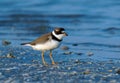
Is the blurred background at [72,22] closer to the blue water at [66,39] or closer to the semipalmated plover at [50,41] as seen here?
the blue water at [66,39]

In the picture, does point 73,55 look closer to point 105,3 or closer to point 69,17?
point 69,17

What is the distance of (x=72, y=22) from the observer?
17234 mm

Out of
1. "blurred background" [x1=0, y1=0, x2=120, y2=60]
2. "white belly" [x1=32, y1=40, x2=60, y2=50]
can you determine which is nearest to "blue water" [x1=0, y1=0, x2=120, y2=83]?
"blurred background" [x1=0, y1=0, x2=120, y2=60]

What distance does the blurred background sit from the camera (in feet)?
42.0

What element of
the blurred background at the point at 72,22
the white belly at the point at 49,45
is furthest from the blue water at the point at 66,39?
the white belly at the point at 49,45

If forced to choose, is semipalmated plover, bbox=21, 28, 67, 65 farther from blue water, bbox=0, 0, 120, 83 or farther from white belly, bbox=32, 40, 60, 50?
blue water, bbox=0, 0, 120, 83

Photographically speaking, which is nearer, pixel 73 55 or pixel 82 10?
pixel 73 55

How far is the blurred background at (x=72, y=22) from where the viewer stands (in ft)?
42.0

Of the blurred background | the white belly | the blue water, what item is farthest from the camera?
the blurred background

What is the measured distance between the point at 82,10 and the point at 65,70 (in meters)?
Answer: 10.5

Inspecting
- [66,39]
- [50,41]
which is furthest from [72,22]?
[50,41]

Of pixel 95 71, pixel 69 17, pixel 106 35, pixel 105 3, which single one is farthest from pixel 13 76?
pixel 105 3

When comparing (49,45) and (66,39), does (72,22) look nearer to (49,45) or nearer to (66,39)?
(66,39)

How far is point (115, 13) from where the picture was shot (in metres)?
18.1
